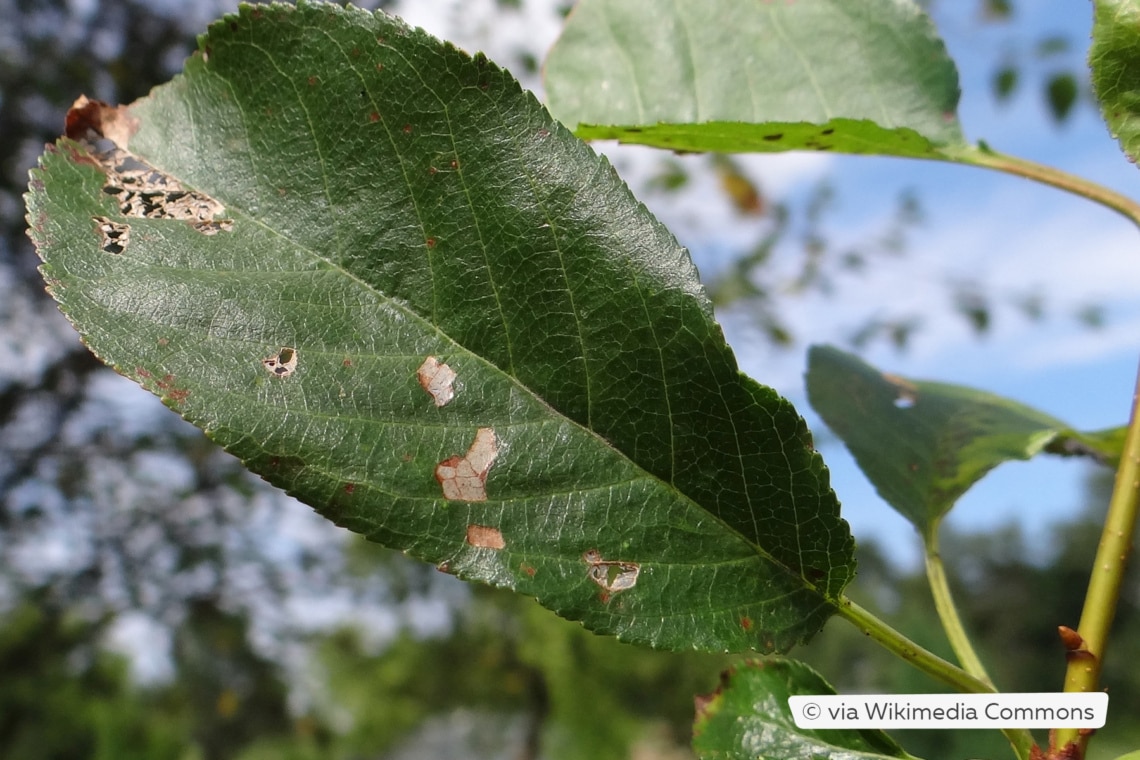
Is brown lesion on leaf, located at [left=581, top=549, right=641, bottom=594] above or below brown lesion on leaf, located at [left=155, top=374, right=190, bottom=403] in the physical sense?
below

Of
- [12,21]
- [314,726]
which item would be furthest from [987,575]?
[12,21]

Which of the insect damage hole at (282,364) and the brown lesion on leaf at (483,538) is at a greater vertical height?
the insect damage hole at (282,364)

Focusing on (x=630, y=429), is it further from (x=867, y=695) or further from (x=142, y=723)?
(x=142, y=723)

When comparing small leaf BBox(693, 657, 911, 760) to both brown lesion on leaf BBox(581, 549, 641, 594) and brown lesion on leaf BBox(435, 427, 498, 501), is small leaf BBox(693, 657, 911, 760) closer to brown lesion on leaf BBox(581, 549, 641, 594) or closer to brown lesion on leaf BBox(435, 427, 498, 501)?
brown lesion on leaf BBox(581, 549, 641, 594)

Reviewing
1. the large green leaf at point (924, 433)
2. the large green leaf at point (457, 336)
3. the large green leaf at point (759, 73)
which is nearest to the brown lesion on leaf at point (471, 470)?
the large green leaf at point (457, 336)

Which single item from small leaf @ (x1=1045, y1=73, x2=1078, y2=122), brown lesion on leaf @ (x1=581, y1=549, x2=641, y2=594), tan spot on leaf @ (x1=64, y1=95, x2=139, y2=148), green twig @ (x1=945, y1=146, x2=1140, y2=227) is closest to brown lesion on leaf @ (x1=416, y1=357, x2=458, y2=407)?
brown lesion on leaf @ (x1=581, y1=549, x2=641, y2=594)

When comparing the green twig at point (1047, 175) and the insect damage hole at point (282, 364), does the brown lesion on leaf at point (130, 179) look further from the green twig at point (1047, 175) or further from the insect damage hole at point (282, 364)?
the green twig at point (1047, 175)

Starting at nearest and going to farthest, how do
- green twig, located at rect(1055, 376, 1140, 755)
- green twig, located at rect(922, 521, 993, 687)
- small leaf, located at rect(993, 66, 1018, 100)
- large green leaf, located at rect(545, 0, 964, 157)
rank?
green twig, located at rect(1055, 376, 1140, 755) < green twig, located at rect(922, 521, 993, 687) < large green leaf, located at rect(545, 0, 964, 157) < small leaf, located at rect(993, 66, 1018, 100)
